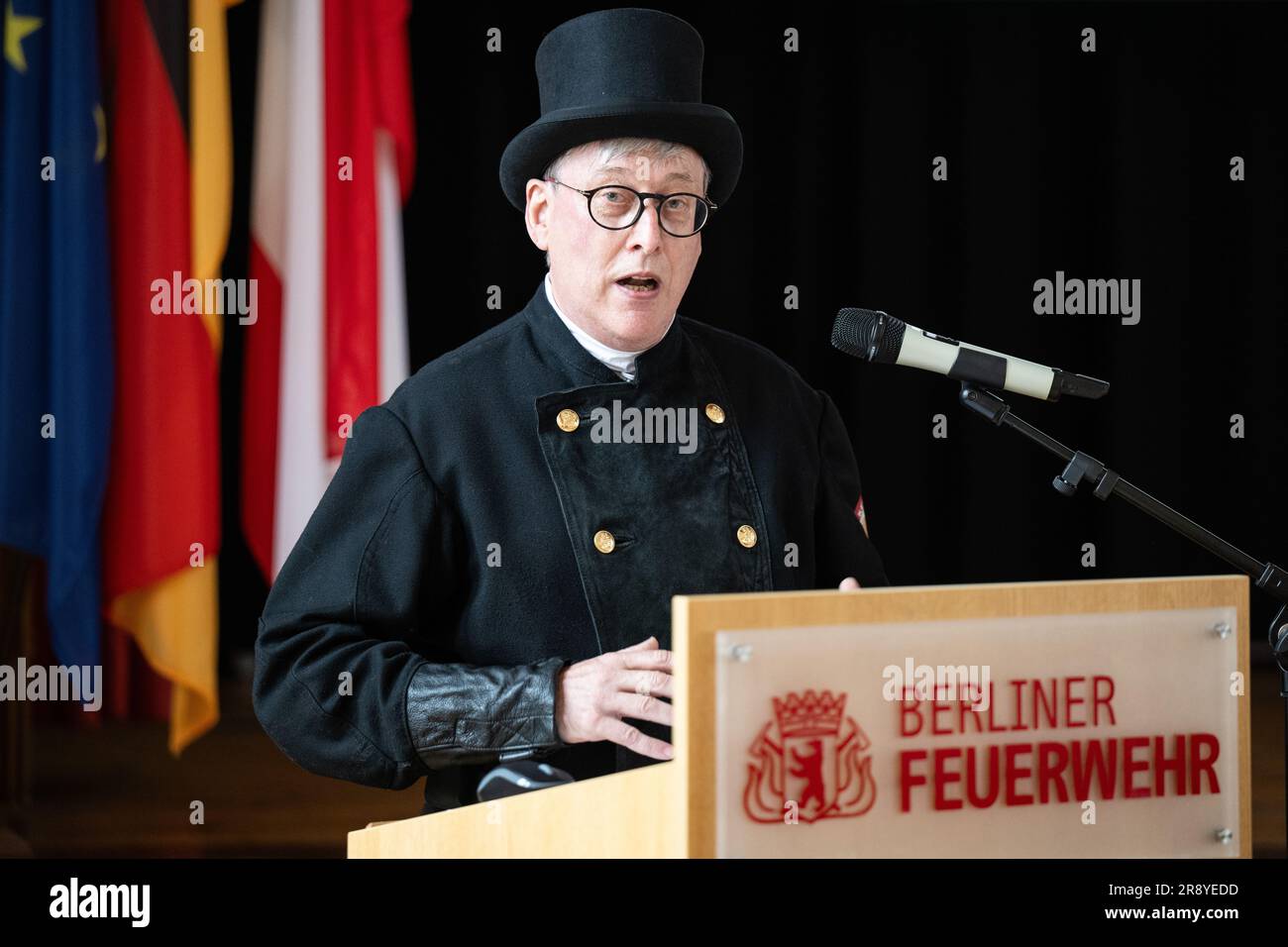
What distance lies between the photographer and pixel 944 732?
110 cm

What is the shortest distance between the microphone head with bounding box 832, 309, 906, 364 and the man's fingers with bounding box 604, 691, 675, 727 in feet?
1.32

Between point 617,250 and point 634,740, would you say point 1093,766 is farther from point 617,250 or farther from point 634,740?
point 617,250

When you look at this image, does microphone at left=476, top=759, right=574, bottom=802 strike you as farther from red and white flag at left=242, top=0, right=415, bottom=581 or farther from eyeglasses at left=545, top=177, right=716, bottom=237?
red and white flag at left=242, top=0, right=415, bottom=581

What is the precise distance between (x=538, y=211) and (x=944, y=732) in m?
1.02

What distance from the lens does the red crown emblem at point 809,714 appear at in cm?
106

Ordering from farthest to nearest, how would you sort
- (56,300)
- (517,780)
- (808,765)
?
(56,300)
(517,780)
(808,765)

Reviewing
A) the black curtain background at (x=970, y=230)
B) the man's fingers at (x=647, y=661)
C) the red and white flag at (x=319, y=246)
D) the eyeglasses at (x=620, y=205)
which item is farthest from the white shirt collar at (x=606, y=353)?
the black curtain background at (x=970, y=230)

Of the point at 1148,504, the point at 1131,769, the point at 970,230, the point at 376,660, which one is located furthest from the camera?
the point at 970,230

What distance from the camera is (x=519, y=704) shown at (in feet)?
5.01

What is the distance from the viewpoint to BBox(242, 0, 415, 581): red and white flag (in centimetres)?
370

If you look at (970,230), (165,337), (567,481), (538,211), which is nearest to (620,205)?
(538,211)

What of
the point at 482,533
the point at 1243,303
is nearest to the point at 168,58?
the point at 482,533

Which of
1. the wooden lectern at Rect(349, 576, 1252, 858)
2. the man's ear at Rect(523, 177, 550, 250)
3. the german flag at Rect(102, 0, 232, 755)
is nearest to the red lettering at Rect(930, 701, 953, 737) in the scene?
the wooden lectern at Rect(349, 576, 1252, 858)

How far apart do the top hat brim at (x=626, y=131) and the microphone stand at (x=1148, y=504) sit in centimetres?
59
